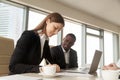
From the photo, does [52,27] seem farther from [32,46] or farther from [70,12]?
[70,12]

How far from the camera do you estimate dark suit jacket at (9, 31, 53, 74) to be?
132 centimetres

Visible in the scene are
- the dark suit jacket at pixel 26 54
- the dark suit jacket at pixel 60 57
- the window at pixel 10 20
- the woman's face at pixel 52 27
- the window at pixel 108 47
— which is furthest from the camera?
the window at pixel 108 47

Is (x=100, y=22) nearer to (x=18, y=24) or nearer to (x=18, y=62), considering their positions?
(x=18, y=24)

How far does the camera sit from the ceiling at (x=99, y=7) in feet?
17.0

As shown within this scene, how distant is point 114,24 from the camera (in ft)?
24.7

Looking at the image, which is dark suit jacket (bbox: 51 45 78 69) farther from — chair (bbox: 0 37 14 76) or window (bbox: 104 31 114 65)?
window (bbox: 104 31 114 65)

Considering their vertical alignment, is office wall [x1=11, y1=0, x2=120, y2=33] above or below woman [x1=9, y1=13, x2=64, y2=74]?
above

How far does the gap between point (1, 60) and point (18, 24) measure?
8.52 feet

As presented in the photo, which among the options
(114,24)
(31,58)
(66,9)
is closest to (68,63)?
(31,58)

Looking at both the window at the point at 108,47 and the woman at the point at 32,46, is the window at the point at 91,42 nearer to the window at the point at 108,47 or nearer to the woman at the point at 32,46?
the window at the point at 108,47

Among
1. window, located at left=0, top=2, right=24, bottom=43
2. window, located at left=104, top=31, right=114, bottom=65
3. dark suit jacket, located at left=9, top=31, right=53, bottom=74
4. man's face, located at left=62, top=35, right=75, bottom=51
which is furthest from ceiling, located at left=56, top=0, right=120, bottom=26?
dark suit jacket, located at left=9, top=31, right=53, bottom=74

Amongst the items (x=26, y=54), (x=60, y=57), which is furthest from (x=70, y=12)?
(x=26, y=54)

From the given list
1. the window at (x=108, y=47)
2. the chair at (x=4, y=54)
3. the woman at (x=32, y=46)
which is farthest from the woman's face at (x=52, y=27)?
the window at (x=108, y=47)

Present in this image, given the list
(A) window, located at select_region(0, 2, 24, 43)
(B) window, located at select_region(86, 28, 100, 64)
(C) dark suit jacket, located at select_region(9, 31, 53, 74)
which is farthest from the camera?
(B) window, located at select_region(86, 28, 100, 64)
